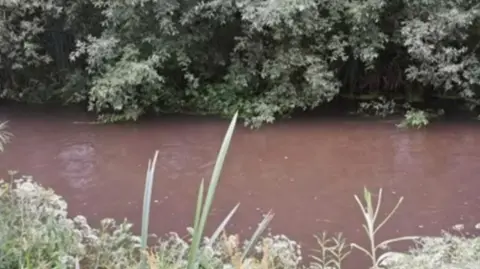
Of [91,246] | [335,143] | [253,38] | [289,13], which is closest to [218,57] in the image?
[253,38]

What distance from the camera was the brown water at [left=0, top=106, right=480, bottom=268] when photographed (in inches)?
183

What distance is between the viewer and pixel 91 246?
2.74m

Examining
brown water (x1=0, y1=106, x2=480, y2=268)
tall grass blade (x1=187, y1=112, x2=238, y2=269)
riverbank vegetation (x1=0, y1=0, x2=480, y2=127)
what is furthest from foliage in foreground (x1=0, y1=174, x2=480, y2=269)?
riverbank vegetation (x1=0, y1=0, x2=480, y2=127)

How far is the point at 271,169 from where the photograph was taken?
6.03 meters

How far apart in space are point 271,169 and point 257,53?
7.43 ft

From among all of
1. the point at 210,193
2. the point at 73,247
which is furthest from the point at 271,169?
the point at 210,193

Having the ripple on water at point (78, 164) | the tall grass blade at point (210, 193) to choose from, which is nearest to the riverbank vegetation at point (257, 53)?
the ripple on water at point (78, 164)

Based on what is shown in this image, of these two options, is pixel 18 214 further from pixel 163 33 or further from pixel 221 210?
pixel 163 33

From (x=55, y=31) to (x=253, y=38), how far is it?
306 cm

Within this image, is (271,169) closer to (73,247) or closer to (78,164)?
(78,164)

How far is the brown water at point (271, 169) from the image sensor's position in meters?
4.66

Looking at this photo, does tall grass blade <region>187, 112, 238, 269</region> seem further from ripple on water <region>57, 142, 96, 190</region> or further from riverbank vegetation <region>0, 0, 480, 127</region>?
riverbank vegetation <region>0, 0, 480, 127</region>

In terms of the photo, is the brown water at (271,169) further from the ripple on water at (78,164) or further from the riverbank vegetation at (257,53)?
the riverbank vegetation at (257,53)

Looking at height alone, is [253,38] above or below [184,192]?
above
